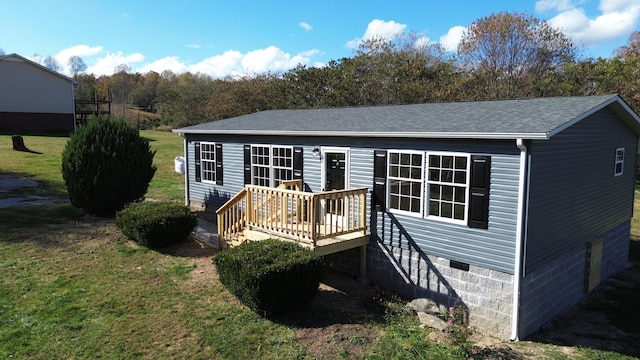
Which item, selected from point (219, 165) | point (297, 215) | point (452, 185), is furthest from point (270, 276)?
point (219, 165)

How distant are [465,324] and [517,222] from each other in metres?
2.24

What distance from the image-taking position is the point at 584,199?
9562mm

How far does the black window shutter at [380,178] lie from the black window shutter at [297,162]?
236 cm

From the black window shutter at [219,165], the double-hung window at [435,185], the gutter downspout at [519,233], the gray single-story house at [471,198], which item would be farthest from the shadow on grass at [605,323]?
the black window shutter at [219,165]

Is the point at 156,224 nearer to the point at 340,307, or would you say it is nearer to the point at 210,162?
the point at 210,162

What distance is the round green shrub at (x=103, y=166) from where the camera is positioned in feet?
40.7

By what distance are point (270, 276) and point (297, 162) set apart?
15.3ft

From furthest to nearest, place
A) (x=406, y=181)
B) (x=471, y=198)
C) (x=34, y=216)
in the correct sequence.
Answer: (x=34, y=216)
(x=406, y=181)
(x=471, y=198)

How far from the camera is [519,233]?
746 centimetres

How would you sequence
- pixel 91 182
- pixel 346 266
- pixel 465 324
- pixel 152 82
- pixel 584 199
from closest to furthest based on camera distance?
1. pixel 465 324
2. pixel 584 199
3. pixel 346 266
4. pixel 91 182
5. pixel 152 82

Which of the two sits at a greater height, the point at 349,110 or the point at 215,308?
the point at 349,110

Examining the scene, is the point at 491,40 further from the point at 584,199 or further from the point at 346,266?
the point at 346,266

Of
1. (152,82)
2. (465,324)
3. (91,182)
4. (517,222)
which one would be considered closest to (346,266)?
(465,324)

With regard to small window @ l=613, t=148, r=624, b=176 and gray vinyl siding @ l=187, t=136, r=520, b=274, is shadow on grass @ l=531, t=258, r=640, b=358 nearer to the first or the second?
gray vinyl siding @ l=187, t=136, r=520, b=274
